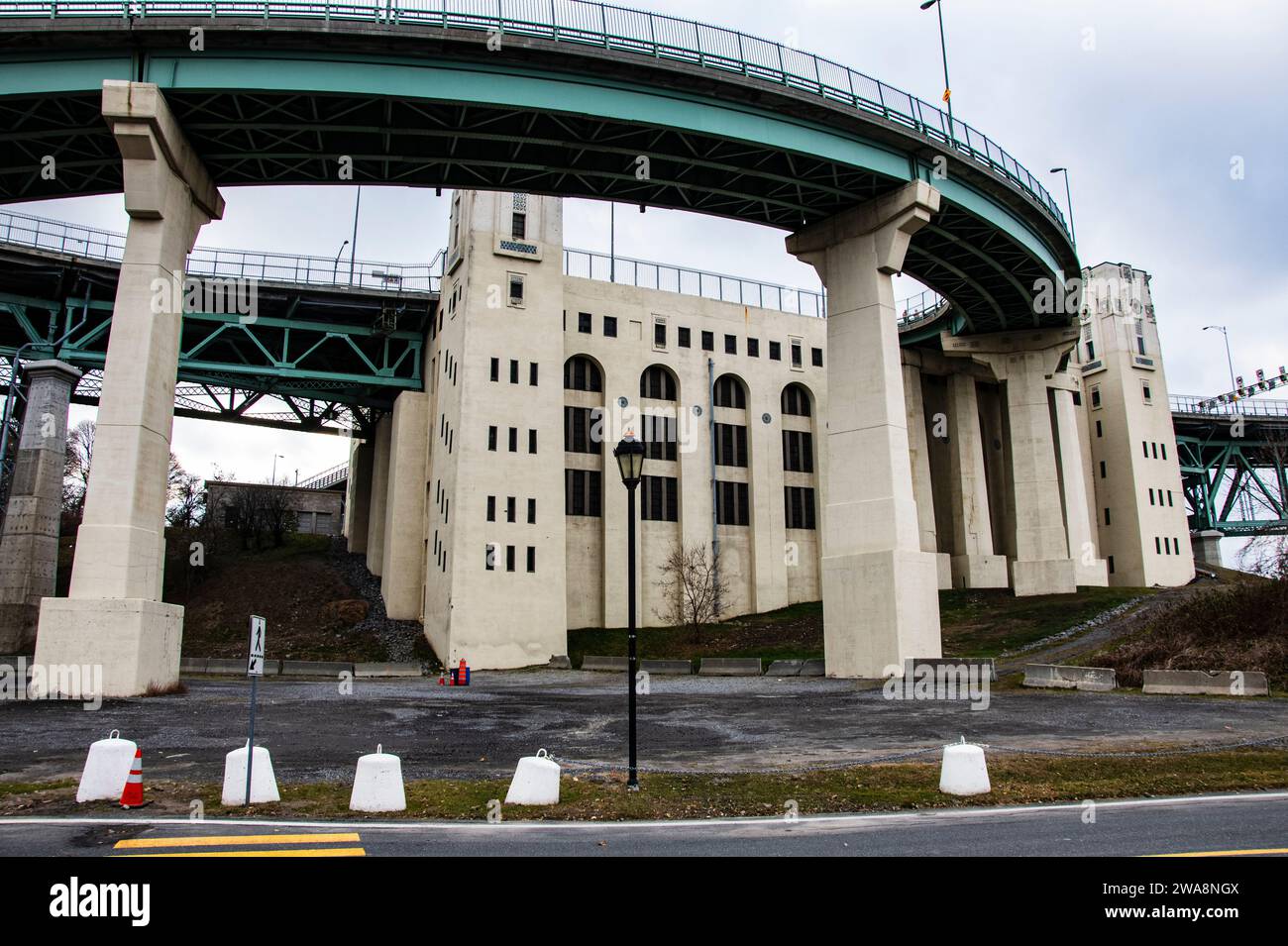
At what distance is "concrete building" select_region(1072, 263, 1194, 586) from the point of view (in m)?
61.1

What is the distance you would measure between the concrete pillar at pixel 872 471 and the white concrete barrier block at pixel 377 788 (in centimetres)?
2274

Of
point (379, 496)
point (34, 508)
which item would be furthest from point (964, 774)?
point (379, 496)

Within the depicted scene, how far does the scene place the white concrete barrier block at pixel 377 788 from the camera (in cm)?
1059

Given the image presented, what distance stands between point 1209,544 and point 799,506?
179ft

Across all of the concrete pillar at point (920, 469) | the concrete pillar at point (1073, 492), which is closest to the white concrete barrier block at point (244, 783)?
the concrete pillar at point (920, 469)

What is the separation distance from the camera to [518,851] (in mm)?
8508

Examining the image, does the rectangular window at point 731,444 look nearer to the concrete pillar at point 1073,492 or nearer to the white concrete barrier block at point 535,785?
the concrete pillar at point 1073,492

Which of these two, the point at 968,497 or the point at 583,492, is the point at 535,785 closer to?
the point at 583,492

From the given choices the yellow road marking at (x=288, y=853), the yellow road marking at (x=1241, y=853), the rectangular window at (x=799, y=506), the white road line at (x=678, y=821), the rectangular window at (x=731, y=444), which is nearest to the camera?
the yellow road marking at (x=1241, y=853)

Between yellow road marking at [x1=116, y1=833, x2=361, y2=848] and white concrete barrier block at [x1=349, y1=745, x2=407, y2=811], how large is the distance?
136 centimetres

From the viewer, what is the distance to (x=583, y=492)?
2202 inches

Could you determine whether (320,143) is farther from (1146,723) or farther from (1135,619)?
(1135,619)
